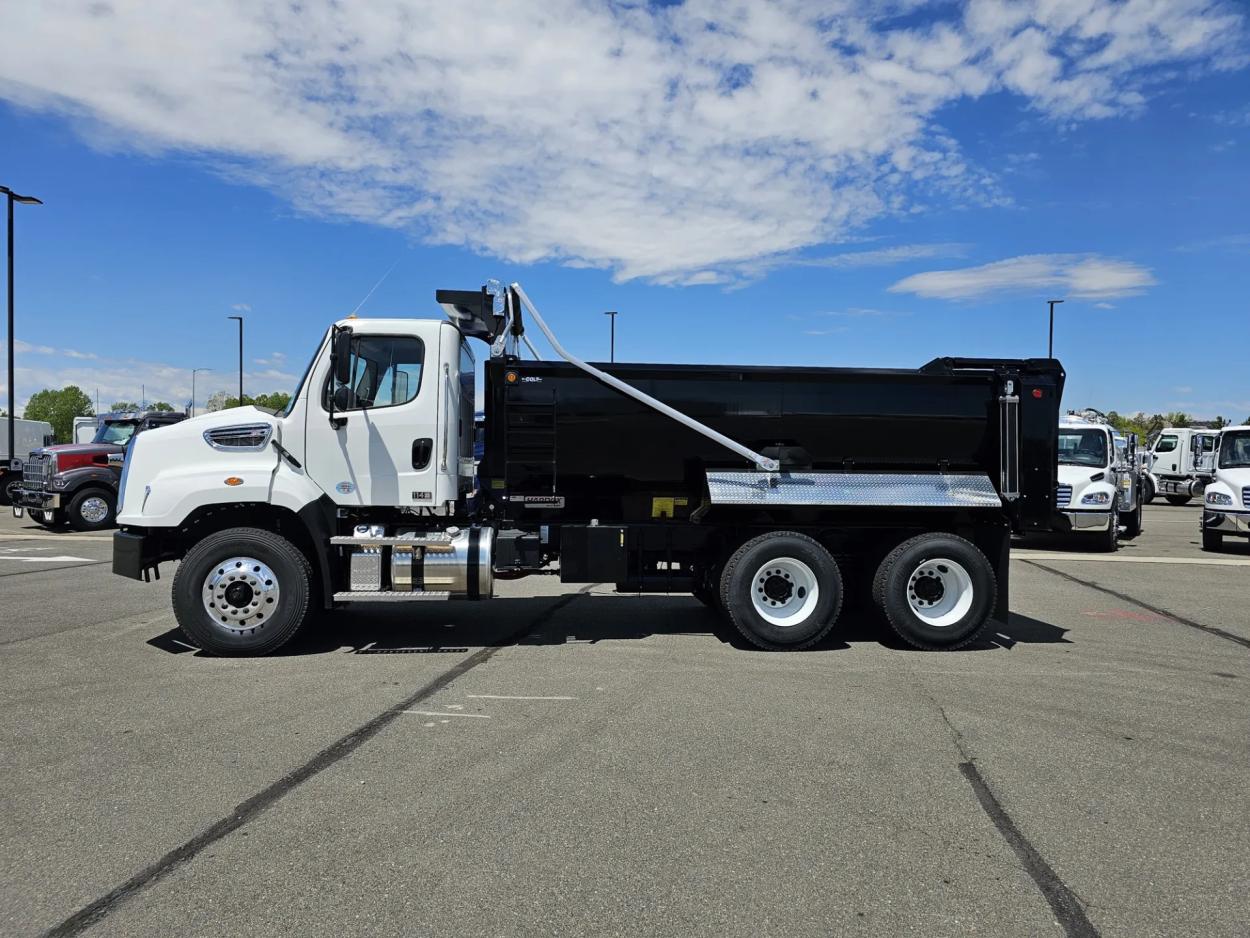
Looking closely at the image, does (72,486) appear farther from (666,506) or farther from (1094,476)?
(1094,476)

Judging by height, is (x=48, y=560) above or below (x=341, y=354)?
below

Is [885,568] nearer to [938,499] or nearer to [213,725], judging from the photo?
[938,499]

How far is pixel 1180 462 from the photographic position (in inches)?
1225

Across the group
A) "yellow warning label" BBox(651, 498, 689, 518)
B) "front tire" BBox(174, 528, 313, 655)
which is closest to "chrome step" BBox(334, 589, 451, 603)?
"front tire" BBox(174, 528, 313, 655)

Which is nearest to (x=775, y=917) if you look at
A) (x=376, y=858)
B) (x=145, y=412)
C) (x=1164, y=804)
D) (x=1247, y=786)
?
(x=376, y=858)

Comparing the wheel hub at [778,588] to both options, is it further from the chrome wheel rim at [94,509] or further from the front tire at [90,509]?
the chrome wheel rim at [94,509]

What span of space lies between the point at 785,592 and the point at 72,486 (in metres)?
16.3

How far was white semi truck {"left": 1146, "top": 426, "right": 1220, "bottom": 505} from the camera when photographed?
97.5ft

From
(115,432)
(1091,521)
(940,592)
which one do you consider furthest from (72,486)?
(1091,521)

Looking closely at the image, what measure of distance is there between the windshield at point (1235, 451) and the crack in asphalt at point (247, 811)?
15242 mm

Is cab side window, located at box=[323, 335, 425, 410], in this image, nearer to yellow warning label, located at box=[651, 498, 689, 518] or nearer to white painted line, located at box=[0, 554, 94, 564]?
yellow warning label, located at box=[651, 498, 689, 518]

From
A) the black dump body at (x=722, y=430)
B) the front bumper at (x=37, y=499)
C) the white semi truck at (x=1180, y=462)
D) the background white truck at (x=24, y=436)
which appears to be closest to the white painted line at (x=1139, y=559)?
the black dump body at (x=722, y=430)

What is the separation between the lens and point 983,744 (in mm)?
5223

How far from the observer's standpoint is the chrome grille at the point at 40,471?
18.4m
